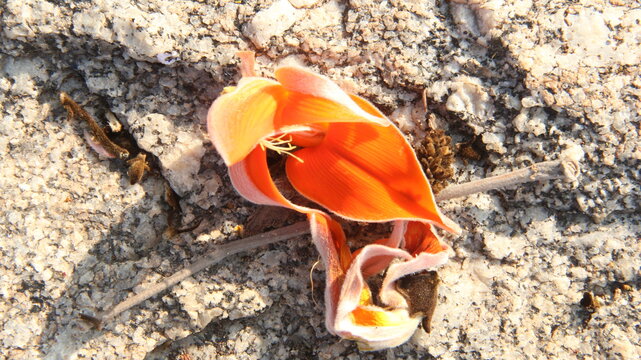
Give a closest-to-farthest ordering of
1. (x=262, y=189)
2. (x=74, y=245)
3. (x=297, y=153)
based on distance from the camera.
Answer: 1. (x=262, y=189)
2. (x=297, y=153)
3. (x=74, y=245)

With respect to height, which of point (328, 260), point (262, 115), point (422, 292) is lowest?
point (422, 292)

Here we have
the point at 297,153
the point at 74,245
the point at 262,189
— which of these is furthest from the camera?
the point at 74,245

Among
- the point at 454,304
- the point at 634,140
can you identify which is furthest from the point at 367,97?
the point at 634,140

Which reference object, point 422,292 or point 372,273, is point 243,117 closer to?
point 372,273

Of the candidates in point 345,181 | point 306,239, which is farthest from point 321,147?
point 306,239

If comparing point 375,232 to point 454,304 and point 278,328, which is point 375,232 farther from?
point 278,328

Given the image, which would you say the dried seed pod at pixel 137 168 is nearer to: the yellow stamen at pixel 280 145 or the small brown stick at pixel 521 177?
the yellow stamen at pixel 280 145
